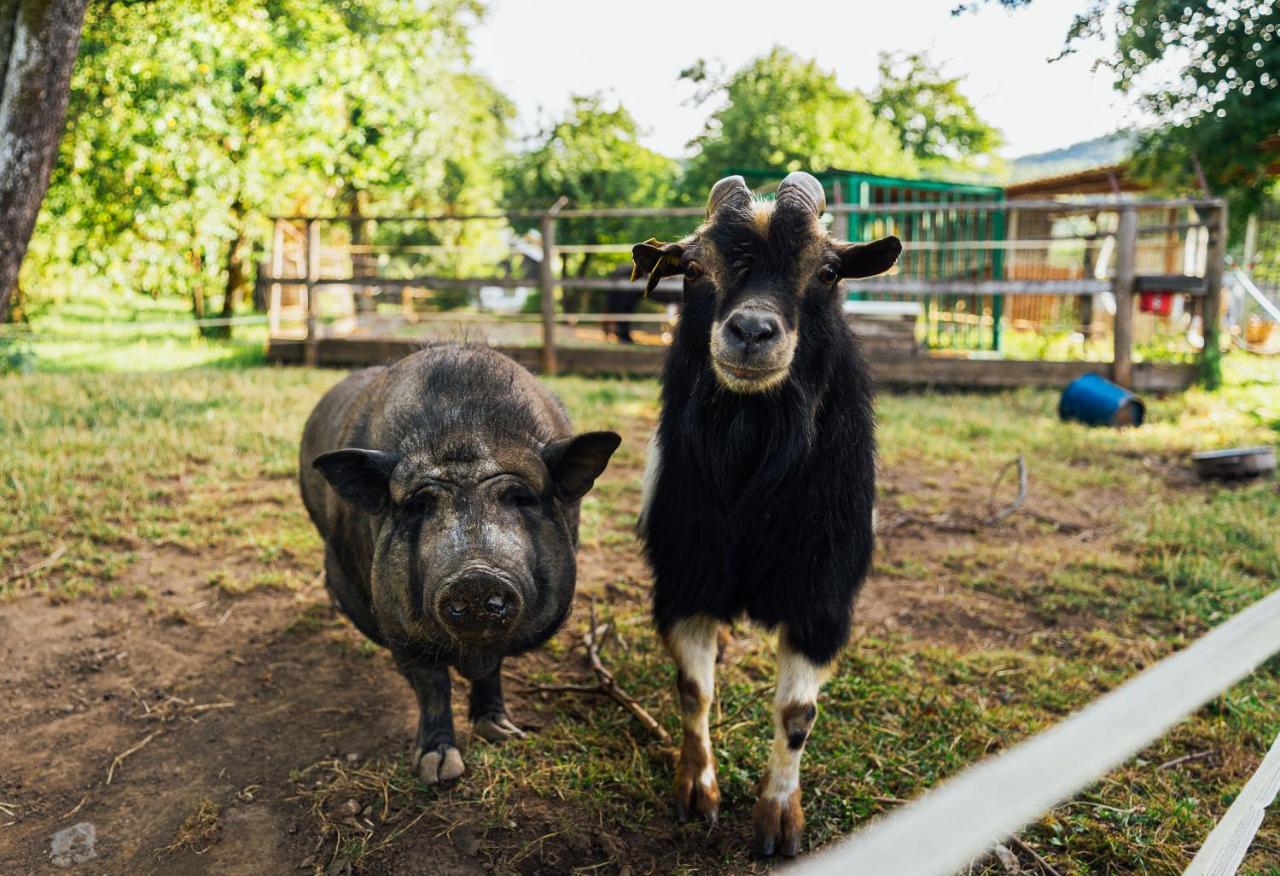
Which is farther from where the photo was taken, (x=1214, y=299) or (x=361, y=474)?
(x=1214, y=299)

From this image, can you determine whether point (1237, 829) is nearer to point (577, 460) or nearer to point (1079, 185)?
point (577, 460)

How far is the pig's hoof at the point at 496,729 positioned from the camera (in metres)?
3.58

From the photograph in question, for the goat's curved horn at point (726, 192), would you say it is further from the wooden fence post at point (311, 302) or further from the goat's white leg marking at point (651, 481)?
the wooden fence post at point (311, 302)

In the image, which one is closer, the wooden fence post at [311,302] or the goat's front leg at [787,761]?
the goat's front leg at [787,761]

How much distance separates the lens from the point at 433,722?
3.39 metres

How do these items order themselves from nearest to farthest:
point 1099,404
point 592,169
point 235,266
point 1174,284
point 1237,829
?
point 1237,829 → point 1099,404 → point 1174,284 → point 235,266 → point 592,169

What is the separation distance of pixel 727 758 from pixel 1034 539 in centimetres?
331

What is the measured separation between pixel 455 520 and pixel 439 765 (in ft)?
3.37

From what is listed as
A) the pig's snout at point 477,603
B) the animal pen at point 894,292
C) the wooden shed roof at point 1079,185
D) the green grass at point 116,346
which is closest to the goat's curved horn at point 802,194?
the pig's snout at point 477,603

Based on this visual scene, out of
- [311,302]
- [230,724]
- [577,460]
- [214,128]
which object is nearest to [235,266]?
[214,128]

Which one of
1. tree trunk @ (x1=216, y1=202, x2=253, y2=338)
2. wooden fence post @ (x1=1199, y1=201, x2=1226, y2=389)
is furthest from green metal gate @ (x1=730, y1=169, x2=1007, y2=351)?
tree trunk @ (x1=216, y1=202, x2=253, y2=338)

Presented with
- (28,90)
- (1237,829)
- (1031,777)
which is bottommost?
(1237,829)

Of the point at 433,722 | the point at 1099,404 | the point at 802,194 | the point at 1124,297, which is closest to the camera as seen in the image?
the point at 802,194

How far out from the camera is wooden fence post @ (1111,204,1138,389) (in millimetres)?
10367
